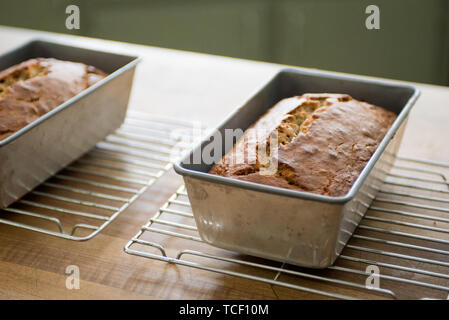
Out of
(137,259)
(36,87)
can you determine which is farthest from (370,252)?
(36,87)

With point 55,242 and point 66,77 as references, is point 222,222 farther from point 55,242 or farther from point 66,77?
point 66,77

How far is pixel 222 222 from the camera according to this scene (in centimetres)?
99

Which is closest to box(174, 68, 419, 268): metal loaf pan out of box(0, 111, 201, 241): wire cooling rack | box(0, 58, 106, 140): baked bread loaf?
box(0, 111, 201, 241): wire cooling rack

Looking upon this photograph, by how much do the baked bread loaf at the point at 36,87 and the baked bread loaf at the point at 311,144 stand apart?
17.9 inches

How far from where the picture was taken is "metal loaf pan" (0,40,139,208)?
116cm

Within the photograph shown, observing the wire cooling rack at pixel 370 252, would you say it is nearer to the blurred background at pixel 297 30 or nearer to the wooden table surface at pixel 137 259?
the wooden table surface at pixel 137 259

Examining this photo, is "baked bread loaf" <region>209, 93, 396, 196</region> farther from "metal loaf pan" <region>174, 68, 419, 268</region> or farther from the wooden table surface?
the wooden table surface

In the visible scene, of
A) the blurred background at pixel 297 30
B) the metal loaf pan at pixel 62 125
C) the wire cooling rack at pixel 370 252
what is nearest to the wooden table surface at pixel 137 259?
the wire cooling rack at pixel 370 252

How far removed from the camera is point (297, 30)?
2.76 meters

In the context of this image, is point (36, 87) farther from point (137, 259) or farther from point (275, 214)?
point (275, 214)

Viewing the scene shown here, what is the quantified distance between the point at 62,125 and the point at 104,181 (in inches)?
7.0

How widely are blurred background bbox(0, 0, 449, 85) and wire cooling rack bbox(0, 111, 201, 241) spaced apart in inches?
53.1

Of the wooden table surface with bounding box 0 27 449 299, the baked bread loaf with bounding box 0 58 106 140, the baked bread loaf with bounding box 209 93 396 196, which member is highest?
the baked bread loaf with bounding box 0 58 106 140
